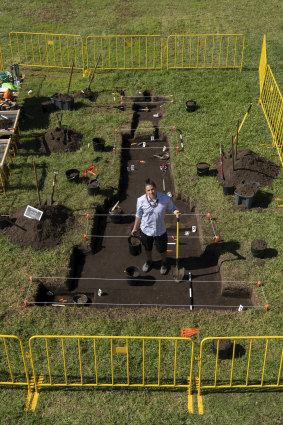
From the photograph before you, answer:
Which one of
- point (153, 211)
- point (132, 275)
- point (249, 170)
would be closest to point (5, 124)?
point (132, 275)

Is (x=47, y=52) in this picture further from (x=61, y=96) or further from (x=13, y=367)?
(x=13, y=367)

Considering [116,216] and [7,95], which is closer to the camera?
[116,216]

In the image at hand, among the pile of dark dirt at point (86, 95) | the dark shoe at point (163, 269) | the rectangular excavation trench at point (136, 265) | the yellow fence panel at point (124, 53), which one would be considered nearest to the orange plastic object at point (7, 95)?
the pile of dark dirt at point (86, 95)

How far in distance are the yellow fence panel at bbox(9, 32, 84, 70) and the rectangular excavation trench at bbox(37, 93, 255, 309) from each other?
917 cm

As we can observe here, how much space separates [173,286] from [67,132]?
22.6 ft

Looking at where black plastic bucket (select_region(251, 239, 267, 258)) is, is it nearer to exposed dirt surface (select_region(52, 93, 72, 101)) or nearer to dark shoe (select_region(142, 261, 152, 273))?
dark shoe (select_region(142, 261, 152, 273))

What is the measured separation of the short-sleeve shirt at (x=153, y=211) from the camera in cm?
1020

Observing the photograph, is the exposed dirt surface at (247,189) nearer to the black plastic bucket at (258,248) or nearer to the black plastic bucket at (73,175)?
the black plastic bucket at (258,248)

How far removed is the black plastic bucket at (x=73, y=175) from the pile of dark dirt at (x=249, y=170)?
162 inches

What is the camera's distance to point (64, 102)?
55.6ft

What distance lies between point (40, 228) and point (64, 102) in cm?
668

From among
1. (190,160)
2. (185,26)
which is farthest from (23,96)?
(185,26)

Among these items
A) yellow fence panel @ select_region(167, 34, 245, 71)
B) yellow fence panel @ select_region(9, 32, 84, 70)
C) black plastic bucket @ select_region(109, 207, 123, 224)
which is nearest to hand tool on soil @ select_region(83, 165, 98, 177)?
black plastic bucket @ select_region(109, 207, 123, 224)

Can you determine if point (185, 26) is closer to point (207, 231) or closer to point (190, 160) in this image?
point (190, 160)
